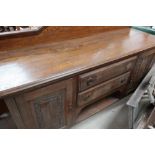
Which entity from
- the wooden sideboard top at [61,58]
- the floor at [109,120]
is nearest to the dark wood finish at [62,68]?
the wooden sideboard top at [61,58]

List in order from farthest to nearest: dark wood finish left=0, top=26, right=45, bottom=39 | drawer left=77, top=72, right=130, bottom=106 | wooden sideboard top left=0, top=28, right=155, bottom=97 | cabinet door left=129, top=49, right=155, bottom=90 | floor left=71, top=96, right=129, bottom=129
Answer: floor left=71, top=96, right=129, bottom=129, cabinet door left=129, top=49, right=155, bottom=90, drawer left=77, top=72, right=130, bottom=106, dark wood finish left=0, top=26, right=45, bottom=39, wooden sideboard top left=0, top=28, right=155, bottom=97

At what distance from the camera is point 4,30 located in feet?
3.12

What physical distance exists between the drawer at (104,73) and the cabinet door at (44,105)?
113 mm

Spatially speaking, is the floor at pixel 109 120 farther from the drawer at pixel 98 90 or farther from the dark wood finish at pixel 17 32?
the dark wood finish at pixel 17 32

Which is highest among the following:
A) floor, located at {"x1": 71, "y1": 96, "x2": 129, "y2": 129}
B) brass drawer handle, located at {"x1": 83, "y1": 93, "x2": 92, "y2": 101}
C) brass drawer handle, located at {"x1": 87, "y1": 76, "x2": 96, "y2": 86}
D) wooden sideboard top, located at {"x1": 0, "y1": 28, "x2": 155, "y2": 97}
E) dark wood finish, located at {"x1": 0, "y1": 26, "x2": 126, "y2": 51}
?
dark wood finish, located at {"x1": 0, "y1": 26, "x2": 126, "y2": 51}

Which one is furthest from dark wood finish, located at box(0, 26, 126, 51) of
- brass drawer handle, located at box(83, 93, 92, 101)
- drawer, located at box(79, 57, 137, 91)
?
brass drawer handle, located at box(83, 93, 92, 101)

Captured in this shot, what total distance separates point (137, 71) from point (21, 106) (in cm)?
115

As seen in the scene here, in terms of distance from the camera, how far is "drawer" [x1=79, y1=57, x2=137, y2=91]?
94 centimetres

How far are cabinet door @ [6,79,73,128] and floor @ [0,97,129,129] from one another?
1.41 ft

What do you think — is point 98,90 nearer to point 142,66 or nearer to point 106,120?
point 106,120

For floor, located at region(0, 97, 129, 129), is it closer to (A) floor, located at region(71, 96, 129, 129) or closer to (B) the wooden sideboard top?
(A) floor, located at region(71, 96, 129, 129)

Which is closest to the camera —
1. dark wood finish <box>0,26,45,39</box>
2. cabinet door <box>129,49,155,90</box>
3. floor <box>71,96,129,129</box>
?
dark wood finish <box>0,26,45,39</box>
